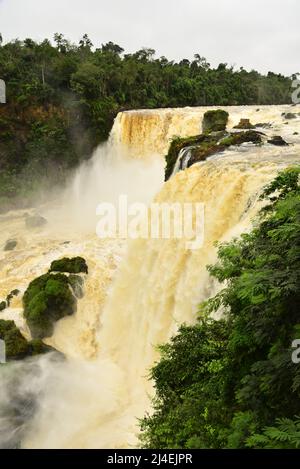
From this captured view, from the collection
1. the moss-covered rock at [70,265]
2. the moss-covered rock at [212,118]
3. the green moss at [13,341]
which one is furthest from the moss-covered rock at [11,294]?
the moss-covered rock at [212,118]

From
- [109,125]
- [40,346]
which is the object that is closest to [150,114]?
[109,125]

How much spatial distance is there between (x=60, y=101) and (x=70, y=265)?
2168 centimetres

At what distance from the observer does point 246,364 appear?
540 centimetres

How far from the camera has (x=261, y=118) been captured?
83.5 ft

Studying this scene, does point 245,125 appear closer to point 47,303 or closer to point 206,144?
point 206,144

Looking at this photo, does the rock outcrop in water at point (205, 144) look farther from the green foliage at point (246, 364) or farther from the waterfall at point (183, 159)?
the green foliage at point (246, 364)

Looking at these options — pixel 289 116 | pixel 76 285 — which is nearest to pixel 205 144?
pixel 76 285

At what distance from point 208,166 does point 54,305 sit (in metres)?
7.10

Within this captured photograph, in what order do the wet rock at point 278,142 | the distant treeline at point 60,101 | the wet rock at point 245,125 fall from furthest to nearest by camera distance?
the distant treeline at point 60,101, the wet rock at point 245,125, the wet rock at point 278,142

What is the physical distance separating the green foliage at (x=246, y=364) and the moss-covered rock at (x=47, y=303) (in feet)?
23.9

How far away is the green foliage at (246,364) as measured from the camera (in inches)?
172

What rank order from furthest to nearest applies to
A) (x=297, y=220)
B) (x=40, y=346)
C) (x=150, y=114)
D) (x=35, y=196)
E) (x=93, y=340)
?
(x=35, y=196) → (x=150, y=114) → (x=93, y=340) → (x=40, y=346) → (x=297, y=220)

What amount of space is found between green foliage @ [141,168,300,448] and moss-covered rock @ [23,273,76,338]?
23.9 feet

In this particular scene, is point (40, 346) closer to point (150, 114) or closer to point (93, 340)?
point (93, 340)
